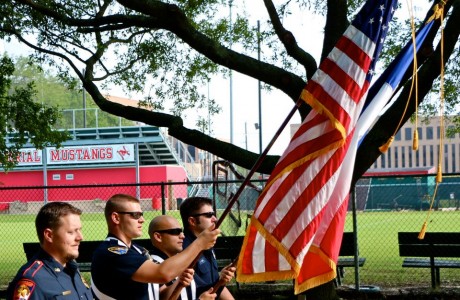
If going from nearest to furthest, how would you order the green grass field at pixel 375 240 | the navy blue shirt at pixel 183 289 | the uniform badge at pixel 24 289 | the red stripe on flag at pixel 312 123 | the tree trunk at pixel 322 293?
the uniform badge at pixel 24 289
the red stripe on flag at pixel 312 123
the navy blue shirt at pixel 183 289
the tree trunk at pixel 322 293
the green grass field at pixel 375 240

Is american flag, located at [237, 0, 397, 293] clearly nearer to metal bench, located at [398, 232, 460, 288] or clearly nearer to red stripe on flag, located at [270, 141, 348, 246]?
red stripe on flag, located at [270, 141, 348, 246]

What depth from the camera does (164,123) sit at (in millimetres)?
11422

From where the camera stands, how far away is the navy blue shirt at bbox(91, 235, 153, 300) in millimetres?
5117

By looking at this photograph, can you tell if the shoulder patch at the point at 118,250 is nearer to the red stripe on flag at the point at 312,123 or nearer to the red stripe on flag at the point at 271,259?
the red stripe on flag at the point at 271,259

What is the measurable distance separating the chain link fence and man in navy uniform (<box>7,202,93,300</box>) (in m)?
2.64

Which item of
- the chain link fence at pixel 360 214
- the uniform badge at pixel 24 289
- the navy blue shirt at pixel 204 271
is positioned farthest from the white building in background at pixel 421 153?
the uniform badge at pixel 24 289

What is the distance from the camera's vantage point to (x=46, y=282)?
450 centimetres

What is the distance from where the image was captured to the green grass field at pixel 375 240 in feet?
→ 51.6

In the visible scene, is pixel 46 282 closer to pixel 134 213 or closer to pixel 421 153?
pixel 134 213

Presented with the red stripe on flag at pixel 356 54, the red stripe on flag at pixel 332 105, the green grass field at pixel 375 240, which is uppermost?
the red stripe on flag at pixel 356 54

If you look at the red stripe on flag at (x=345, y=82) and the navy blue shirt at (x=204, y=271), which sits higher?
the red stripe on flag at (x=345, y=82)

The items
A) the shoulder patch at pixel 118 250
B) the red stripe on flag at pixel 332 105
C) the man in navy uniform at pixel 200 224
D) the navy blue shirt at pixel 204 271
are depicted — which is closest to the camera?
the shoulder patch at pixel 118 250

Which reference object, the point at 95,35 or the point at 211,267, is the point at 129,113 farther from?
the point at 211,267

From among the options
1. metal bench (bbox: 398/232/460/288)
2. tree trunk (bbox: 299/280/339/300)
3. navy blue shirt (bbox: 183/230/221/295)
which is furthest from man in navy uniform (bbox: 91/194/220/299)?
metal bench (bbox: 398/232/460/288)
